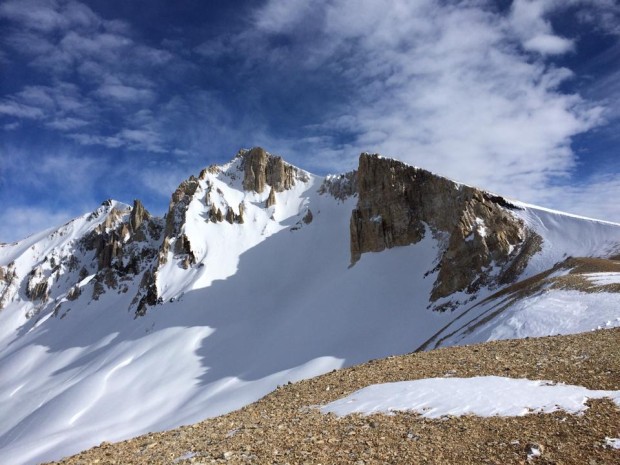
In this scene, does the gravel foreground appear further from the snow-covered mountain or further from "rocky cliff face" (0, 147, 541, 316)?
"rocky cliff face" (0, 147, 541, 316)

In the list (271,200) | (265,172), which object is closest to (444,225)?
(271,200)

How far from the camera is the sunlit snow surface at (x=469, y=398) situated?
32.2 feet

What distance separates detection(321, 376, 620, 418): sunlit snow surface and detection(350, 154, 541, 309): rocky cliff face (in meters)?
39.2

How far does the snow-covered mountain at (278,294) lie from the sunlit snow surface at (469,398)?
12.1 meters

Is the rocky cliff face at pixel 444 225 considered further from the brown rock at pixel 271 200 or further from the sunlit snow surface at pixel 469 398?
the brown rock at pixel 271 200

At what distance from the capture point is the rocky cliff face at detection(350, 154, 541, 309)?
51.8 m

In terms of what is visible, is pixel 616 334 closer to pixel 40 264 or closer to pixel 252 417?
pixel 252 417

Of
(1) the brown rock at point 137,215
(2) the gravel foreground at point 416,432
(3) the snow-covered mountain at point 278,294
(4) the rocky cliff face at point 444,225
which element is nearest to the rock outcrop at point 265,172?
(3) the snow-covered mountain at point 278,294

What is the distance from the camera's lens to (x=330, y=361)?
51.2 m

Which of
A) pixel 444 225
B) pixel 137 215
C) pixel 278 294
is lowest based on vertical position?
pixel 278 294

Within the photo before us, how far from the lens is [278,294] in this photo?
90000 mm

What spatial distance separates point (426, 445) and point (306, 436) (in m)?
2.93

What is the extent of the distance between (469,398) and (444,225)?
60.9 meters

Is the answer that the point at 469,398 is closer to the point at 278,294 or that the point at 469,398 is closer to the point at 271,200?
the point at 278,294
